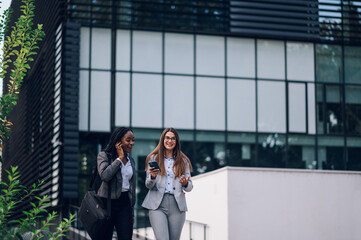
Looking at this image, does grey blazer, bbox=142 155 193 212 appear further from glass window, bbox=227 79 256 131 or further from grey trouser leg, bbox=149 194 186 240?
glass window, bbox=227 79 256 131

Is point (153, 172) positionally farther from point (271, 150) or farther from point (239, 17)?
point (239, 17)

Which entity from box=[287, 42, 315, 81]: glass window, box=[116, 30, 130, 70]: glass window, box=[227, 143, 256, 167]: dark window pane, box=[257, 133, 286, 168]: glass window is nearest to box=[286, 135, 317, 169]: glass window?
box=[257, 133, 286, 168]: glass window

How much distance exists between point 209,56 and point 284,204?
10.0 m

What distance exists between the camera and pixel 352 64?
22625 mm

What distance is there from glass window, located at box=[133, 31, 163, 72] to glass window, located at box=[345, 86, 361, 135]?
21.6ft

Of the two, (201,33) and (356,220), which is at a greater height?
(201,33)

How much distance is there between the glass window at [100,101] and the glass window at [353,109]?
8106 mm

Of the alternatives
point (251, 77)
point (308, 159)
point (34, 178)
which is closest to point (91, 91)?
point (34, 178)

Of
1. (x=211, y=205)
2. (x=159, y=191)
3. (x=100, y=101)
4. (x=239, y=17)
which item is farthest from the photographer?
(x=239, y=17)

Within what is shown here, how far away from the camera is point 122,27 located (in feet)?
68.8

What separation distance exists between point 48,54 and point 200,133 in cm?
556

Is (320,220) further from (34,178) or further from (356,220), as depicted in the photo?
(34,178)

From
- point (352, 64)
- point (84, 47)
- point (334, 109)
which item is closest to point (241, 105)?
point (334, 109)

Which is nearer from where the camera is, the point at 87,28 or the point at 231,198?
the point at 231,198
